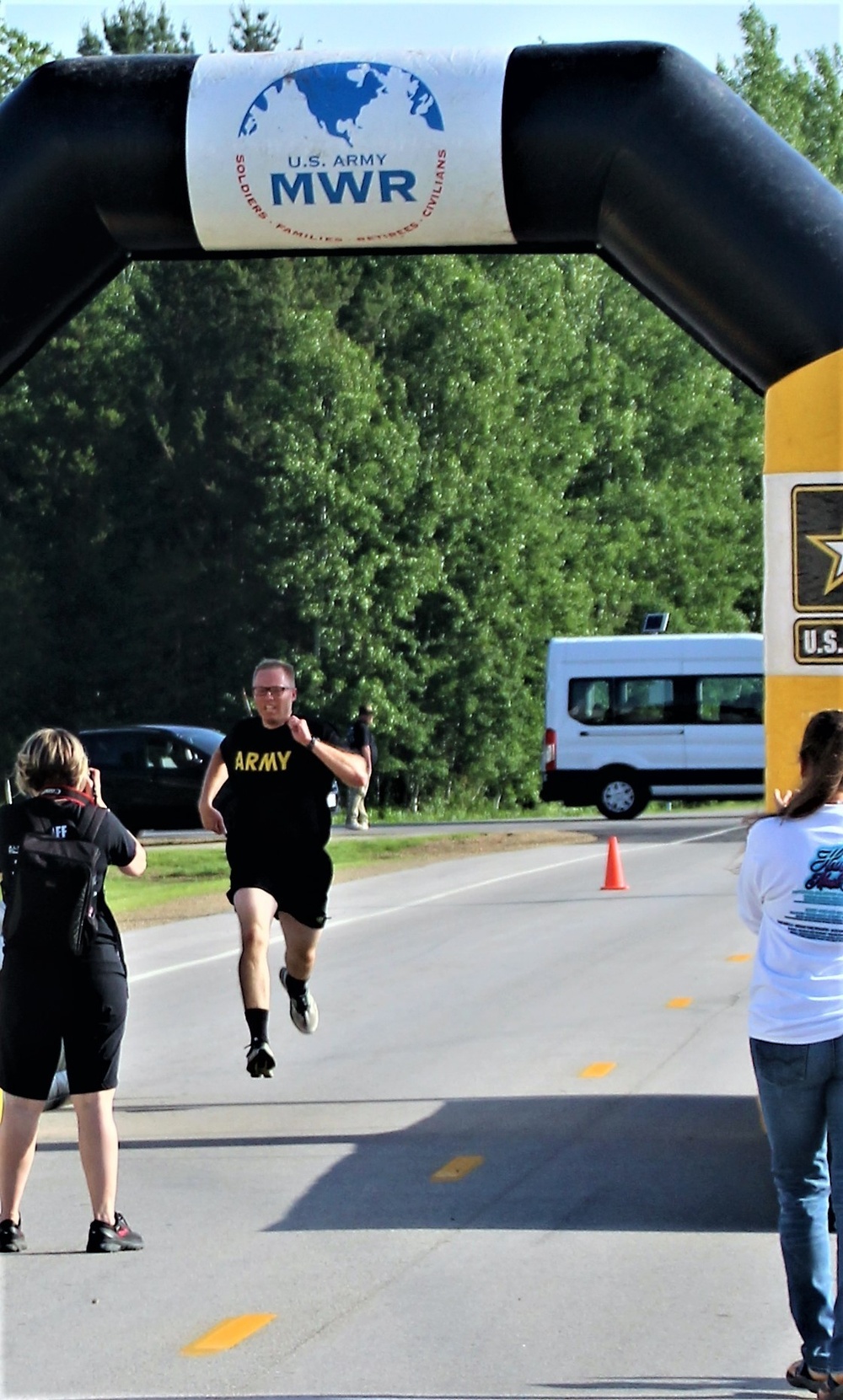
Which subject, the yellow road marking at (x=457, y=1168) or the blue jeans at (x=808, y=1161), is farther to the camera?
the yellow road marking at (x=457, y=1168)

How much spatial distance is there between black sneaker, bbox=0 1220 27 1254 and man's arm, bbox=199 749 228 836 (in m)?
2.43

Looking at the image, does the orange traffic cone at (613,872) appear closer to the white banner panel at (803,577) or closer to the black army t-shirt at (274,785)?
the black army t-shirt at (274,785)

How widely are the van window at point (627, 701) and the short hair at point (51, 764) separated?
90.2ft

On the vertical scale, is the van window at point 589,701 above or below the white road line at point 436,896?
above

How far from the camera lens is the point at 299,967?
31.5 ft

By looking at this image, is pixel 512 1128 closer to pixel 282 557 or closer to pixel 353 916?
pixel 353 916

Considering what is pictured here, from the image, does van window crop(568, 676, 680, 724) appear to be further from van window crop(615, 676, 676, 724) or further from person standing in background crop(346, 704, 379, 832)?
person standing in background crop(346, 704, 379, 832)

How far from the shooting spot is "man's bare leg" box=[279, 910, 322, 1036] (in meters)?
9.45

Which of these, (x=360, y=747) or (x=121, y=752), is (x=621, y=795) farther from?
(x=121, y=752)

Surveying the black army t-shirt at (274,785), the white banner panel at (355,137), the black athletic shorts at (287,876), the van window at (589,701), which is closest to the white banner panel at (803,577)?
the white banner panel at (355,137)

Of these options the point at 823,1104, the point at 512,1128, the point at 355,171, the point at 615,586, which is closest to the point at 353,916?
the point at 512,1128

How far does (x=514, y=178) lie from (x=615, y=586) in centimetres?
3911

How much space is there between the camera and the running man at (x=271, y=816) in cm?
899

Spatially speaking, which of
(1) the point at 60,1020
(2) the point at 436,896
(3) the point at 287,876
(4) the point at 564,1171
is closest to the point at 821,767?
(1) the point at 60,1020
